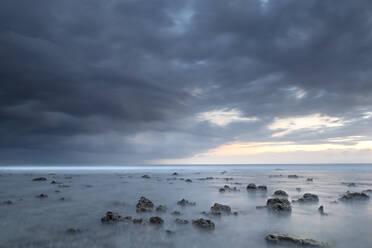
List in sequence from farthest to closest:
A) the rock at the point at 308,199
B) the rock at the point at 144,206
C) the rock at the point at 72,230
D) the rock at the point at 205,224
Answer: the rock at the point at 308,199
the rock at the point at 144,206
the rock at the point at 205,224
the rock at the point at 72,230

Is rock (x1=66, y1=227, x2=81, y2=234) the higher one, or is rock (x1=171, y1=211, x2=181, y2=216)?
rock (x1=66, y1=227, x2=81, y2=234)

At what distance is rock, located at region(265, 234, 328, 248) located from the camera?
8.43 m

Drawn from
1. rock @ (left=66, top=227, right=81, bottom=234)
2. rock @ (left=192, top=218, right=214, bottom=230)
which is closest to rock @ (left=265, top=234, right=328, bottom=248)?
rock @ (left=192, top=218, right=214, bottom=230)

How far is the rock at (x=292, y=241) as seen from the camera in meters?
8.43

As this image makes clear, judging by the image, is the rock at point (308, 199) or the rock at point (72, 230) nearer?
the rock at point (72, 230)

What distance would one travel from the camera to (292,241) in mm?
8695

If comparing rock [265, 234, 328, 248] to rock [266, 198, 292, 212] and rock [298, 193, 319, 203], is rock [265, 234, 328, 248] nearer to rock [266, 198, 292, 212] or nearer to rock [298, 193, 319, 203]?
rock [266, 198, 292, 212]

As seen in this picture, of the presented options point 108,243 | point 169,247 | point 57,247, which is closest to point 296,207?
point 169,247

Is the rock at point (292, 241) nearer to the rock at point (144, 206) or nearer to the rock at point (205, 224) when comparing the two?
the rock at point (205, 224)

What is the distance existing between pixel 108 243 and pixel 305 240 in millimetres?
7744

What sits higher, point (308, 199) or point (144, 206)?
point (144, 206)

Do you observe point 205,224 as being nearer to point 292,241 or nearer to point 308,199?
point 292,241

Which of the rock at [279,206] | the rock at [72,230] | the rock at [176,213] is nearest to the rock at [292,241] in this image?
the rock at [176,213]

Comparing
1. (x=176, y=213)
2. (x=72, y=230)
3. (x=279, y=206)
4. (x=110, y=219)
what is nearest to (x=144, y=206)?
(x=176, y=213)
